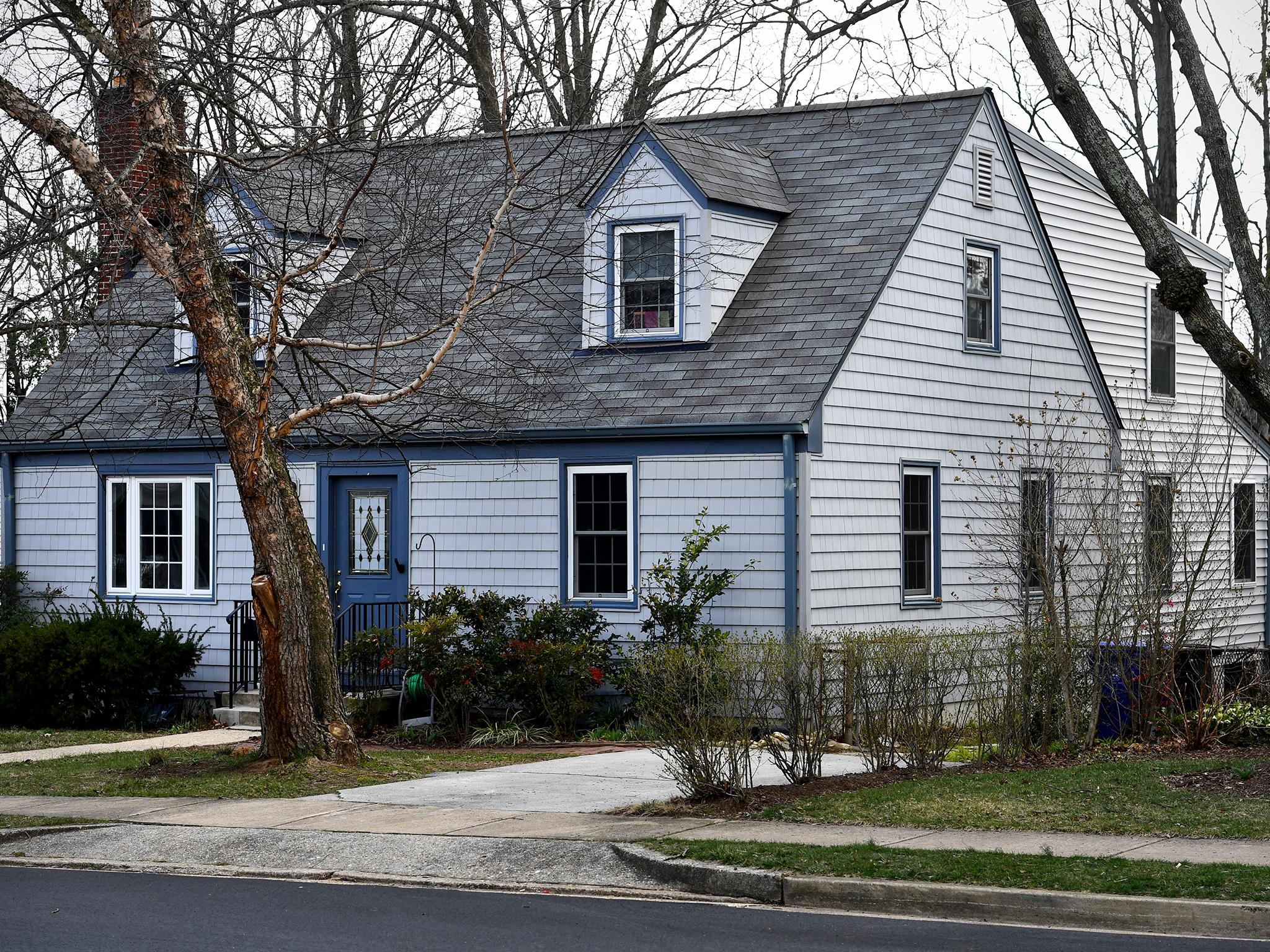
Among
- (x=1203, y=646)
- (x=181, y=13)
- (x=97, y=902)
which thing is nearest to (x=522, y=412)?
(x=181, y=13)

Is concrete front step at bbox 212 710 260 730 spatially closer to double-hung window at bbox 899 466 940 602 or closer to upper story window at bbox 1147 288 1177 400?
double-hung window at bbox 899 466 940 602

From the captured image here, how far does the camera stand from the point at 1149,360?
24.8 m

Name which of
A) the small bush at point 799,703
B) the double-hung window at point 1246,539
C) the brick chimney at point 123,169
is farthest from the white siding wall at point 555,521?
the double-hung window at point 1246,539

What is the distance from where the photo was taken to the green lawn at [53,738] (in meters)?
17.6

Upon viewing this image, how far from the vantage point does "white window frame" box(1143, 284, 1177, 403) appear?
80.4ft

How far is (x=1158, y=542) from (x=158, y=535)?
12.9m

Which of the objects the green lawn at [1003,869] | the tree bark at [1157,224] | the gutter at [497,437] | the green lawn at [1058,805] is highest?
the tree bark at [1157,224]

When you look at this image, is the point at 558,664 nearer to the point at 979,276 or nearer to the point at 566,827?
the point at 566,827

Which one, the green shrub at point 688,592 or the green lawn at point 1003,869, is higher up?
the green shrub at point 688,592

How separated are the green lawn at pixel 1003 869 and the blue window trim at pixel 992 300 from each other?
37.0ft

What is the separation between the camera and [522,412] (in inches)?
736

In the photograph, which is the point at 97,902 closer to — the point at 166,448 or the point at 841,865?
the point at 841,865

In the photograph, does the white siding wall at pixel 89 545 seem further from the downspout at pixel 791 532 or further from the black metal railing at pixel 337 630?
the downspout at pixel 791 532

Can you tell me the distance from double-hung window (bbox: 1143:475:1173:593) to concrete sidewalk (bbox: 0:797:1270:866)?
5.00 m
